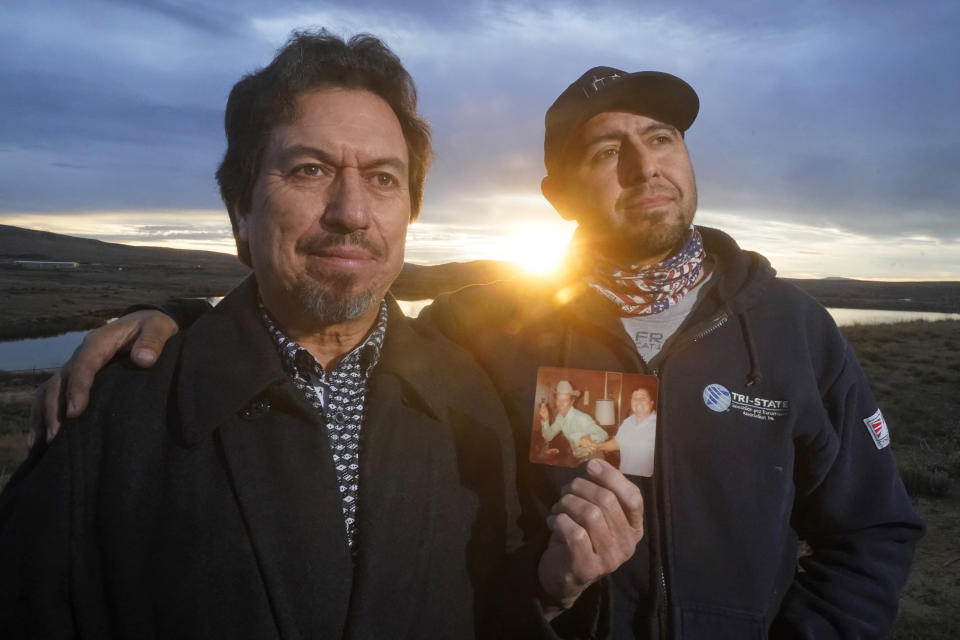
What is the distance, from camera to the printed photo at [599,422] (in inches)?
79.0

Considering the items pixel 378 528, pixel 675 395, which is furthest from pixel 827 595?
pixel 378 528

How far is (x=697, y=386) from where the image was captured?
2207mm

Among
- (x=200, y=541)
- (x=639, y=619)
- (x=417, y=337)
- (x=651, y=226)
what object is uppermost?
(x=651, y=226)

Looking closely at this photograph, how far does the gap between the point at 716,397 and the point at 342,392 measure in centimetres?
138

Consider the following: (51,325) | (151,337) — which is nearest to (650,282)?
(151,337)

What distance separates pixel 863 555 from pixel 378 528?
1.89 metres

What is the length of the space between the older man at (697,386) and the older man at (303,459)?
25 centimetres

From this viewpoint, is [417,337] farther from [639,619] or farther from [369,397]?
[639,619]

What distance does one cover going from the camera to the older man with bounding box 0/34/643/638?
1.66 meters

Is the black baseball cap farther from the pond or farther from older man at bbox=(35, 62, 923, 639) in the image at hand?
the pond

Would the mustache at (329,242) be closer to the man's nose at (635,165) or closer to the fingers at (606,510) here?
the fingers at (606,510)

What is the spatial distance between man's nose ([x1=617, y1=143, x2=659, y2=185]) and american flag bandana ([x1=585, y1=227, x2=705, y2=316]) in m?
0.35

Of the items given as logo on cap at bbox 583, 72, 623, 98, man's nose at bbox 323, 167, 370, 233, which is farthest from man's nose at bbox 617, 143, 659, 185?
man's nose at bbox 323, 167, 370, 233

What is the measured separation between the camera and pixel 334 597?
175 centimetres
